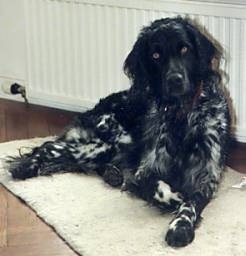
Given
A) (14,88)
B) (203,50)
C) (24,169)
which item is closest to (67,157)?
(24,169)

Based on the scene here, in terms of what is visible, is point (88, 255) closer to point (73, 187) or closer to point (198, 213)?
point (198, 213)

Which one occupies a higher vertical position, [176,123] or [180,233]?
[176,123]

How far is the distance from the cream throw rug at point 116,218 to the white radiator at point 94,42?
0.65m

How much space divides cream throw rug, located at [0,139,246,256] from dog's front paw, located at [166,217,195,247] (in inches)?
1.0

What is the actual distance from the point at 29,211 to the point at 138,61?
0.76m

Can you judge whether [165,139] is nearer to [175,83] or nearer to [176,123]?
[176,123]

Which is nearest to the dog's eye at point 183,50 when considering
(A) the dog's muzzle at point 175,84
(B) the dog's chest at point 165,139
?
(A) the dog's muzzle at point 175,84

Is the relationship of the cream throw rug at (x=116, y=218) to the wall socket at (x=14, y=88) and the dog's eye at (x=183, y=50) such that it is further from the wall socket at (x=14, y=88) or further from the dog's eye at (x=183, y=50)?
the wall socket at (x=14, y=88)

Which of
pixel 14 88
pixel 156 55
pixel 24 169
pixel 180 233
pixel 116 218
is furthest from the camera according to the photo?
pixel 14 88

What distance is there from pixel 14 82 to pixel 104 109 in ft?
4.53

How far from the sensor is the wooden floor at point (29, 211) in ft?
8.48

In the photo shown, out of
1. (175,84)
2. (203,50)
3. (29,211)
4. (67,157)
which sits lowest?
(29,211)

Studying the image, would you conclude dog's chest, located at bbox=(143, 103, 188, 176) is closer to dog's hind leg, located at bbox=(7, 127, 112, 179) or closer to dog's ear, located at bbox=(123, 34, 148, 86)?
dog's ear, located at bbox=(123, 34, 148, 86)

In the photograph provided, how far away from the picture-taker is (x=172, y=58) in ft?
9.25
